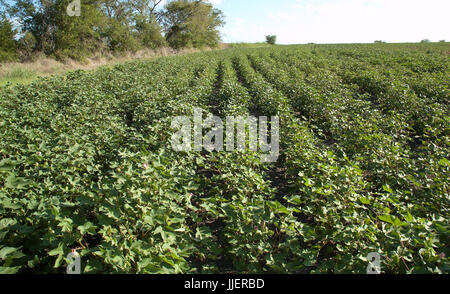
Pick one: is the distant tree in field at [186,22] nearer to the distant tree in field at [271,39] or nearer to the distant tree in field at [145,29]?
the distant tree in field at [145,29]

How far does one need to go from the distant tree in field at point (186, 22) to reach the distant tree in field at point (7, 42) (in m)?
26.7

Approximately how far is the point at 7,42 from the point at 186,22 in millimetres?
31416

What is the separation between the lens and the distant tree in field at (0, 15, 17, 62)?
15164 millimetres

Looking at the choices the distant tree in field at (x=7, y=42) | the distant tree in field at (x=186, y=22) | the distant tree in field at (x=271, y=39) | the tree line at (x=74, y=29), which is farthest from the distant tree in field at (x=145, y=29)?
the distant tree in field at (x=271, y=39)

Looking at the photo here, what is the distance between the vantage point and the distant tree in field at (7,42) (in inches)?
597

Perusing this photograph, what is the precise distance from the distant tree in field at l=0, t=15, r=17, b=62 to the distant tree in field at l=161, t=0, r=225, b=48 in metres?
26.7

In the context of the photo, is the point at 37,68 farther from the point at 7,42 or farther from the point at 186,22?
the point at 186,22

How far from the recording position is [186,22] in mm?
42219

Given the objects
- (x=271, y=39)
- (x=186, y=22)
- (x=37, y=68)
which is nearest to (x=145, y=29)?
(x=186, y=22)

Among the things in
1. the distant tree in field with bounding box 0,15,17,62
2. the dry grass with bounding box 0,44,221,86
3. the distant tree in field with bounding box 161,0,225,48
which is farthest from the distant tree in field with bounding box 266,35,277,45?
the distant tree in field with bounding box 0,15,17,62

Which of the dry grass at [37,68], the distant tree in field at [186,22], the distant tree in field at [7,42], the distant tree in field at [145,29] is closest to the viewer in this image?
the dry grass at [37,68]
